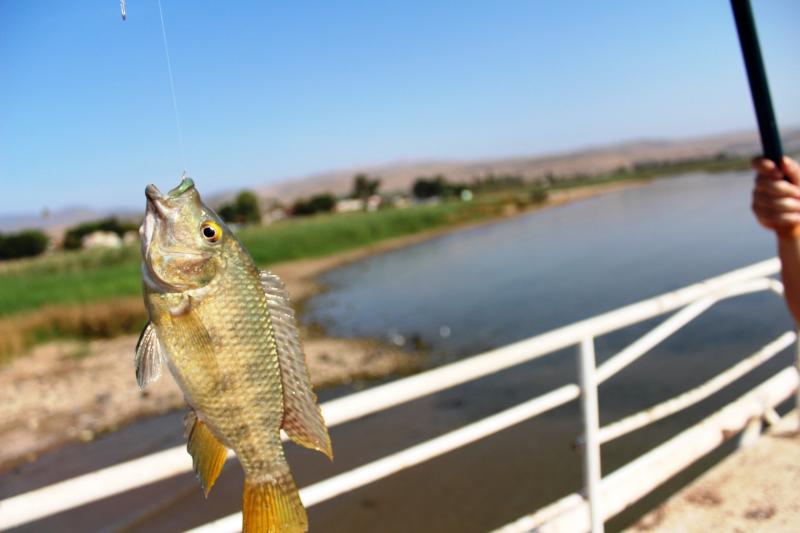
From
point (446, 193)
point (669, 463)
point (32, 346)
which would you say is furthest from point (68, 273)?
point (446, 193)

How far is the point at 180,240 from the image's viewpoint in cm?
119

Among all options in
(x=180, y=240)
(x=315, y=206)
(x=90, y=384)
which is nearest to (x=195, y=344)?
(x=180, y=240)

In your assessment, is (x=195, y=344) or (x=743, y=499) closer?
(x=195, y=344)

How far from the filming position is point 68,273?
3750 cm

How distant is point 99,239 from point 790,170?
68.7m

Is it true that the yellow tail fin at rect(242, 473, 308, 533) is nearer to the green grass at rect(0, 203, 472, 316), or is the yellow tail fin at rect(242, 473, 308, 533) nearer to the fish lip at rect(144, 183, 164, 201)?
the fish lip at rect(144, 183, 164, 201)

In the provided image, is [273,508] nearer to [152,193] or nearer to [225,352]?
[225,352]

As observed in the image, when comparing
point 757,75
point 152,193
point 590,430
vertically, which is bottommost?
point 590,430

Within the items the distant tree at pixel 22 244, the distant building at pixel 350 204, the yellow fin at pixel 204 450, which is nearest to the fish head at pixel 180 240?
the yellow fin at pixel 204 450

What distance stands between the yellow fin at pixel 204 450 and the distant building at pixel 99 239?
6383 centimetres

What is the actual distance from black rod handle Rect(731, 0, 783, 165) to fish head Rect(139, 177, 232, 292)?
1.68 metres

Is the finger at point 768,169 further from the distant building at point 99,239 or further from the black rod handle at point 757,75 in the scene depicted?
the distant building at point 99,239

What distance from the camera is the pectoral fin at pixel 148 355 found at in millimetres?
1172

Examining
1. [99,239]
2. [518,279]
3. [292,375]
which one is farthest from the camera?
[99,239]
